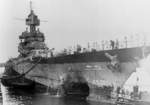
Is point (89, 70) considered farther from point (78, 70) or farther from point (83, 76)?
point (78, 70)

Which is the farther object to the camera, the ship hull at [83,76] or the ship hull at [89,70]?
the ship hull at [83,76]

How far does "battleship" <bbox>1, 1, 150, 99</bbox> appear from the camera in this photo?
85.4 feet

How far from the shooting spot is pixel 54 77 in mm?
35969

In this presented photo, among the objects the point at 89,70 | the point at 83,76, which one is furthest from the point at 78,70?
the point at 89,70

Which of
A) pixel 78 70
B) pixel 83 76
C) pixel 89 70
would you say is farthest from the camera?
pixel 78 70

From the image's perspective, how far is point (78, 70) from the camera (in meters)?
31.3

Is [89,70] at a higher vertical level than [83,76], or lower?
higher

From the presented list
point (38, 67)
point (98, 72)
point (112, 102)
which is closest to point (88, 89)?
point (98, 72)

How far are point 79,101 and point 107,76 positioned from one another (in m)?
3.53

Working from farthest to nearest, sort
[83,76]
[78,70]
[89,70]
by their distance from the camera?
[78,70], [83,76], [89,70]

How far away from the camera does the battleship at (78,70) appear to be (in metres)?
26.0

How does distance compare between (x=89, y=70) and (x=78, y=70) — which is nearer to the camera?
(x=89, y=70)

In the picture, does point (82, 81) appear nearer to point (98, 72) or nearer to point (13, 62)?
point (98, 72)

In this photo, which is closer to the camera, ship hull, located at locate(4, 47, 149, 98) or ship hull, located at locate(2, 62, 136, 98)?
ship hull, located at locate(4, 47, 149, 98)
